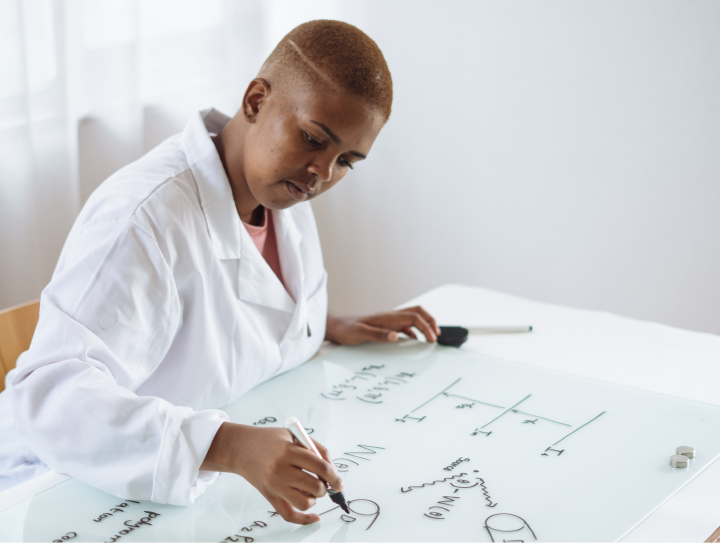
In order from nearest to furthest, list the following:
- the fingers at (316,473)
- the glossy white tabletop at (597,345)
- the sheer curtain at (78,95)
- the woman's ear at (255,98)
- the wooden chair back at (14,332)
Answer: the fingers at (316,473) → the woman's ear at (255,98) → the glossy white tabletop at (597,345) → the wooden chair back at (14,332) → the sheer curtain at (78,95)

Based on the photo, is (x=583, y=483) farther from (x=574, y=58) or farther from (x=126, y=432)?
(x=574, y=58)

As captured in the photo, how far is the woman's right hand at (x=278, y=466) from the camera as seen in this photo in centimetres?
66

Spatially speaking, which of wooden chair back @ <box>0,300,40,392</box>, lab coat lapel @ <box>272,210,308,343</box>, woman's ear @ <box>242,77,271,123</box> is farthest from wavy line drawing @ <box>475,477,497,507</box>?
wooden chair back @ <box>0,300,40,392</box>

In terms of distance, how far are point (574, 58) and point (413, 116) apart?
1.84 ft

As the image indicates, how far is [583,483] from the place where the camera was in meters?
0.73

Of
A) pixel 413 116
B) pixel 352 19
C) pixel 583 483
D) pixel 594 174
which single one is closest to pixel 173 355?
pixel 583 483

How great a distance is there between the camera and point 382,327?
119 centimetres

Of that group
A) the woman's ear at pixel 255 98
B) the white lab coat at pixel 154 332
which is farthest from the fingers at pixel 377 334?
the woman's ear at pixel 255 98

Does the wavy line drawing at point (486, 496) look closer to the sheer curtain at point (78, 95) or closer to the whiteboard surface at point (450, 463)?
the whiteboard surface at point (450, 463)

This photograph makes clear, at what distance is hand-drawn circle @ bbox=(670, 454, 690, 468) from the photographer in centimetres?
75

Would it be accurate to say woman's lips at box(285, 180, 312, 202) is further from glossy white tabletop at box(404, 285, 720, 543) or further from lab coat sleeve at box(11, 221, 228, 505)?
glossy white tabletop at box(404, 285, 720, 543)

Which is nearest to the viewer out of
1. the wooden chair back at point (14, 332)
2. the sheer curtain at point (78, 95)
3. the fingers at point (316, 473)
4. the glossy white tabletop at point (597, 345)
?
the fingers at point (316, 473)

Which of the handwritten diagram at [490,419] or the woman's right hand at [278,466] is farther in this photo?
the handwritten diagram at [490,419]

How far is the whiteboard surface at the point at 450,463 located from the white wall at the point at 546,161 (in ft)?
3.11
